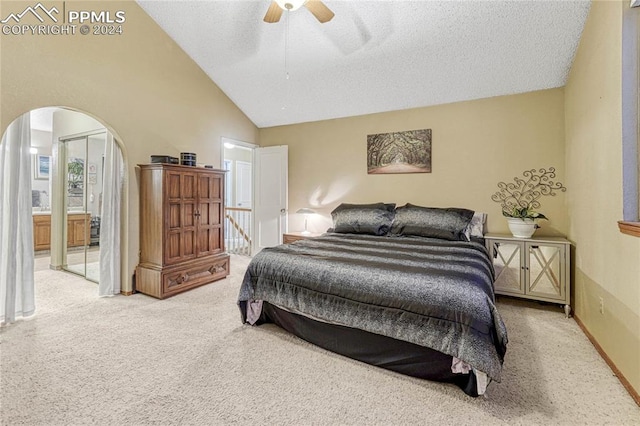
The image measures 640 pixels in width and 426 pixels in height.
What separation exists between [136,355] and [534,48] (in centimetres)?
463

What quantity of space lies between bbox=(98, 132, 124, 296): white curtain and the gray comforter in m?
1.93

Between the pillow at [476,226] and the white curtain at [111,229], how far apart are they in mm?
4143

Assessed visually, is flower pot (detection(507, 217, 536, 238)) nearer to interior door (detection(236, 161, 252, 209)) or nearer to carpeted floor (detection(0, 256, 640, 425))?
carpeted floor (detection(0, 256, 640, 425))

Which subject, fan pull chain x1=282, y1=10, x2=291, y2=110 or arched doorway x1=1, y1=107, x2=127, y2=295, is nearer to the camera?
fan pull chain x1=282, y1=10, x2=291, y2=110

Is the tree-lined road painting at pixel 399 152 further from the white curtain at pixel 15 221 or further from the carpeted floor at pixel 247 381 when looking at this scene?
the white curtain at pixel 15 221

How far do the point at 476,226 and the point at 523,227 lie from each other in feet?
1.66

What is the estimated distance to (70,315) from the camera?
2.92 meters

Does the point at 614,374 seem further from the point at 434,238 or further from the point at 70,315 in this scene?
the point at 70,315

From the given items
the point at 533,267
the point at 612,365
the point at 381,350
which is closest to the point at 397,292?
the point at 381,350

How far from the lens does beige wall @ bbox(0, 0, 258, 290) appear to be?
105 inches

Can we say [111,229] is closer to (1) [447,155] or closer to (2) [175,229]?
(2) [175,229]

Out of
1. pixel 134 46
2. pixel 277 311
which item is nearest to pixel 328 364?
pixel 277 311

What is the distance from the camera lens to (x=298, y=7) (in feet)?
7.64

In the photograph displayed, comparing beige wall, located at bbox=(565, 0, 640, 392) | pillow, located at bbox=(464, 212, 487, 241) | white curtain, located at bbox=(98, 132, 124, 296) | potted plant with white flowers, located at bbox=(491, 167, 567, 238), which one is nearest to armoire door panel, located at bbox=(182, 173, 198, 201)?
white curtain, located at bbox=(98, 132, 124, 296)
